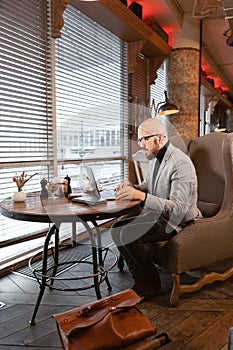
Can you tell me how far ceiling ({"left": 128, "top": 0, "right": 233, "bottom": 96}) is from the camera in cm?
402

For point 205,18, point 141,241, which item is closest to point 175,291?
point 141,241

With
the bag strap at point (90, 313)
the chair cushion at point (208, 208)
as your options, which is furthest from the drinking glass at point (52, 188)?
the chair cushion at point (208, 208)

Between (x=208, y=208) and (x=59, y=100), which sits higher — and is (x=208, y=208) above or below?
below

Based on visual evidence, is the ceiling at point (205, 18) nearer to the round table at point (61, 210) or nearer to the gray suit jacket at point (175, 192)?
the gray suit jacket at point (175, 192)

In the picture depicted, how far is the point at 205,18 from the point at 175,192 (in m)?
3.61

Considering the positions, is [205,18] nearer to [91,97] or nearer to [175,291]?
[91,97]

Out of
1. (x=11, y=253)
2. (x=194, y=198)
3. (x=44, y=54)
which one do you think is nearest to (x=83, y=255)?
(x=11, y=253)

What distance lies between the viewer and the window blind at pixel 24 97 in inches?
95.5

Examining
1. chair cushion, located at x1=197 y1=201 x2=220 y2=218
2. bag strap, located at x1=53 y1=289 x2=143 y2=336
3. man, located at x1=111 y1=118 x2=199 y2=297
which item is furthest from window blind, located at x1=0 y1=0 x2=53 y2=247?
chair cushion, located at x1=197 y1=201 x2=220 y2=218

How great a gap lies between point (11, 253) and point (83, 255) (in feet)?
2.09

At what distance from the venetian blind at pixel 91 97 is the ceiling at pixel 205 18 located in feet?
2.34

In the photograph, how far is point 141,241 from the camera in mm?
2098

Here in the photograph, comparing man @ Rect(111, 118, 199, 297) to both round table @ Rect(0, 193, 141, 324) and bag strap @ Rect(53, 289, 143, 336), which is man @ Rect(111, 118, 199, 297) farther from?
bag strap @ Rect(53, 289, 143, 336)

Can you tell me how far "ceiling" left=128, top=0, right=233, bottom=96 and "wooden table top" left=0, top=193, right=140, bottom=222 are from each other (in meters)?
2.59
